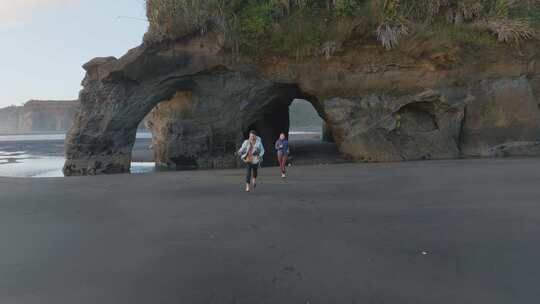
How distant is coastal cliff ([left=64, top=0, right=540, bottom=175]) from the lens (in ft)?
48.3

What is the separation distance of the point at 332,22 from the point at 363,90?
Result: 3126 mm

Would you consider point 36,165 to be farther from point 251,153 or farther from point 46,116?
point 46,116

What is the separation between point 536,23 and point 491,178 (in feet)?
32.2

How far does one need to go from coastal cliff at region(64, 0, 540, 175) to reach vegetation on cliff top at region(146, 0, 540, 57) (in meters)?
0.37

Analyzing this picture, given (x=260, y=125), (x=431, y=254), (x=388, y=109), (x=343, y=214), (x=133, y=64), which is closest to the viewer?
(x=431, y=254)

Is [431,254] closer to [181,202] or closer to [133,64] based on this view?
[181,202]

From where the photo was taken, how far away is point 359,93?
15.6 metres

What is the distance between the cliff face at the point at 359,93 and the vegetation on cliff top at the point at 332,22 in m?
0.57

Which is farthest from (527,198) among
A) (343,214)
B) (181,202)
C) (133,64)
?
(133,64)

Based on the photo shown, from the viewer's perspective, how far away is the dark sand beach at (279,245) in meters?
3.37

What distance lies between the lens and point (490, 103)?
14906 millimetres

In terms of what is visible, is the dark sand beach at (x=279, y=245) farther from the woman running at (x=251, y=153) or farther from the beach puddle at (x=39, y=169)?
the beach puddle at (x=39, y=169)

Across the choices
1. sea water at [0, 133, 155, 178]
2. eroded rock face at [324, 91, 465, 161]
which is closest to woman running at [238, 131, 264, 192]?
eroded rock face at [324, 91, 465, 161]

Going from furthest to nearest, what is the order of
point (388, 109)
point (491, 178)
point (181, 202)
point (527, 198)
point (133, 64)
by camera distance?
point (388, 109) < point (133, 64) < point (491, 178) < point (181, 202) < point (527, 198)
